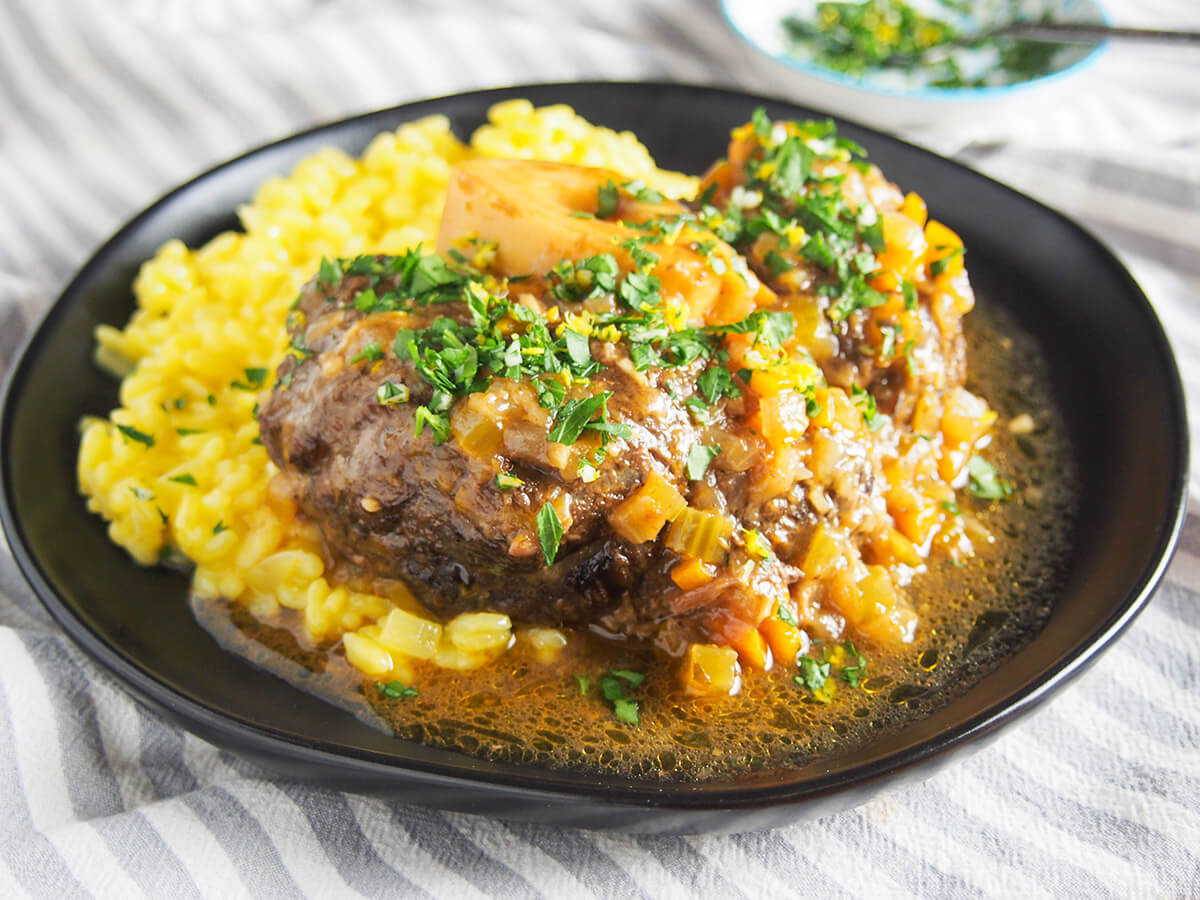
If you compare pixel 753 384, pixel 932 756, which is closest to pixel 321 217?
pixel 753 384

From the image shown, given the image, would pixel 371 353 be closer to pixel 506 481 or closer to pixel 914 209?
pixel 506 481

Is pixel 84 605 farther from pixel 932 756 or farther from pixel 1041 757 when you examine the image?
pixel 1041 757

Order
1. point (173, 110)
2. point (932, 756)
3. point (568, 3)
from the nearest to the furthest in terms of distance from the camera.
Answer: point (932, 756), point (173, 110), point (568, 3)

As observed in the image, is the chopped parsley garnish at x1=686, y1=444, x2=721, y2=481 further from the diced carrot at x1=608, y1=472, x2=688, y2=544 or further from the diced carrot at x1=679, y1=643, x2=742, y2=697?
the diced carrot at x1=679, y1=643, x2=742, y2=697

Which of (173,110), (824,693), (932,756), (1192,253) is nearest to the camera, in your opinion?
(932,756)

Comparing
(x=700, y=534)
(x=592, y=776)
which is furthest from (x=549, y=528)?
(x=592, y=776)
